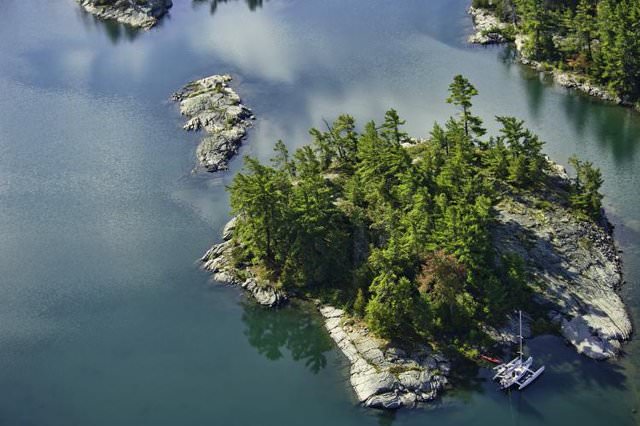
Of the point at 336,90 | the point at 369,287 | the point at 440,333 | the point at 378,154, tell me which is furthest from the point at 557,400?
the point at 336,90

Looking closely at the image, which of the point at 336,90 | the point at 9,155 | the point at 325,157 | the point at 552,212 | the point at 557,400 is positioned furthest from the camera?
the point at 336,90

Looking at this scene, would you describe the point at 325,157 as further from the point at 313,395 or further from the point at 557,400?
the point at 557,400

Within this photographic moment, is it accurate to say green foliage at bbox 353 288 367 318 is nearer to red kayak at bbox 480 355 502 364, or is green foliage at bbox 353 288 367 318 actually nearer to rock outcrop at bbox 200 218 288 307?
rock outcrop at bbox 200 218 288 307

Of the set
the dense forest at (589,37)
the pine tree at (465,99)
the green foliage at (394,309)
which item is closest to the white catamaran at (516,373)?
the green foliage at (394,309)

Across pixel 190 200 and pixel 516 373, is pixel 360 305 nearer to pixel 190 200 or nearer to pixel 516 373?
→ pixel 516 373

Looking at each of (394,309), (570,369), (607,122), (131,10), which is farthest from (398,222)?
(131,10)

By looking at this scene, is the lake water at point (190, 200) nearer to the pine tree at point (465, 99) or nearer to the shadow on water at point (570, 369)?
the shadow on water at point (570, 369)

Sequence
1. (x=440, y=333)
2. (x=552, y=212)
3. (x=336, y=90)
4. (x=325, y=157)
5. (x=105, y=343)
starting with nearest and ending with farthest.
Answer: (x=440, y=333) < (x=105, y=343) < (x=552, y=212) < (x=325, y=157) < (x=336, y=90)
